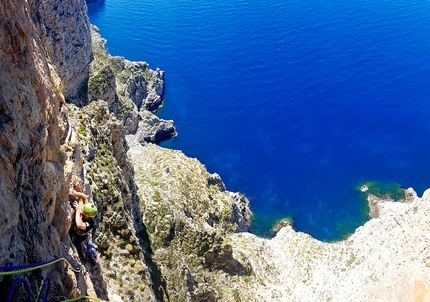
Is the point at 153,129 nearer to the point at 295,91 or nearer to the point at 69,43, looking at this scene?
the point at 69,43

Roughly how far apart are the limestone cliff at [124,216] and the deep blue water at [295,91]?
12.3 m

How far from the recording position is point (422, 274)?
4412 centimetres

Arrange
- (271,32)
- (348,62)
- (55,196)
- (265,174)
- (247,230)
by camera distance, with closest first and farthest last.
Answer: (55,196) < (247,230) < (265,174) < (348,62) < (271,32)

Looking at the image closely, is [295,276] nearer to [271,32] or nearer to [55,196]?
[55,196]

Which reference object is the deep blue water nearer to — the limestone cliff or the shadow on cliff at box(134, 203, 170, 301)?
the limestone cliff

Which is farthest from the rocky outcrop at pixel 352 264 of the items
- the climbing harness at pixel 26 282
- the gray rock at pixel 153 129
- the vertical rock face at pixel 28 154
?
the gray rock at pixel 153 129

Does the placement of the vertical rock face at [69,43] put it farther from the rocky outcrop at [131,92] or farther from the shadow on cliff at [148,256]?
the shadow on cliff at [148,256]

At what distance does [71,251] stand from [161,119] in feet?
303

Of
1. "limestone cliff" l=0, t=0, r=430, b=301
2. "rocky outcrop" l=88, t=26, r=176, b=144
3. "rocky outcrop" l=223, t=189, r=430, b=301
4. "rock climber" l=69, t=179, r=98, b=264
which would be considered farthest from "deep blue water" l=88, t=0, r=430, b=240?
"rock climber" l=69, t=179, r=98, b=264

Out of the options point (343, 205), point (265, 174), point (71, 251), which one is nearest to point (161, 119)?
point (265, 174)

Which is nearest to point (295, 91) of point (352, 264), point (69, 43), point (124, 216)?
point (69, 43)

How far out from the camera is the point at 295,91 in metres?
125

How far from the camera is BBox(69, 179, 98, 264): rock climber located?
70.9 feet

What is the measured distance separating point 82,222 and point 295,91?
110m
